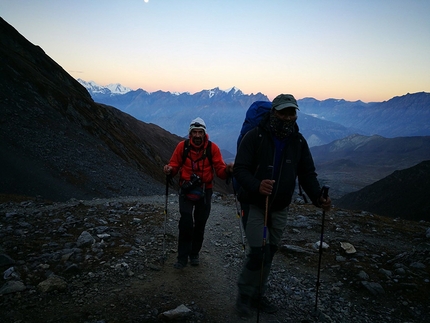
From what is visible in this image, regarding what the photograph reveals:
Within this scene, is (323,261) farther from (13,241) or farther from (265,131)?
(13,241)

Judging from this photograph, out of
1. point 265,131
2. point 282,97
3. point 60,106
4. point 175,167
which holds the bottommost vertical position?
point 175,167

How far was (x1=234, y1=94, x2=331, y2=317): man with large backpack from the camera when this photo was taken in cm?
424

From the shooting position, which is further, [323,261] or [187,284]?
[323,261]

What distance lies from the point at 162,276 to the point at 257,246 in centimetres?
244

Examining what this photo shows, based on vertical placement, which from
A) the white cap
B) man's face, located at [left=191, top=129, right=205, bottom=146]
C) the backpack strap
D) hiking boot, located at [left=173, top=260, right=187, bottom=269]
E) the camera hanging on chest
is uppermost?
the white cap

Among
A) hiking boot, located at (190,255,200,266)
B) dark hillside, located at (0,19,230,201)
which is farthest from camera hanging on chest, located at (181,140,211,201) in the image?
dark hillside, located at (0,19,230,201)

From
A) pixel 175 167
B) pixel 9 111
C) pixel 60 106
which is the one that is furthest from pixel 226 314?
pixel 60 106

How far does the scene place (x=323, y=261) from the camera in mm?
7266

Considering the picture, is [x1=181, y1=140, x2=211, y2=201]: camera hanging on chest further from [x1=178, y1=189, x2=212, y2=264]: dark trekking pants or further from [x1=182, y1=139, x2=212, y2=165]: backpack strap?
[x1=178, y1=189, x2=212, y2=264]: dark trekking pants

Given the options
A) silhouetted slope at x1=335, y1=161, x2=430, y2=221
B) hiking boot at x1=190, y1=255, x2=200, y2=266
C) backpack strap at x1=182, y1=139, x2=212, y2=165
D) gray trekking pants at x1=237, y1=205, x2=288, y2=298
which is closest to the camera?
gray trekking pants at x1=237, y1=205, x2=288, y2=298

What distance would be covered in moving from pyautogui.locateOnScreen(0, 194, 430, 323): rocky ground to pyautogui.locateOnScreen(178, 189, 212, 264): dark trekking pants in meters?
0.50

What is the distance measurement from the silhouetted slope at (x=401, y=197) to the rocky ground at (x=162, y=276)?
45286mm

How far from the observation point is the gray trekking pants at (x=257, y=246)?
171 inches

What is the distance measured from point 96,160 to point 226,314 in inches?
1189
